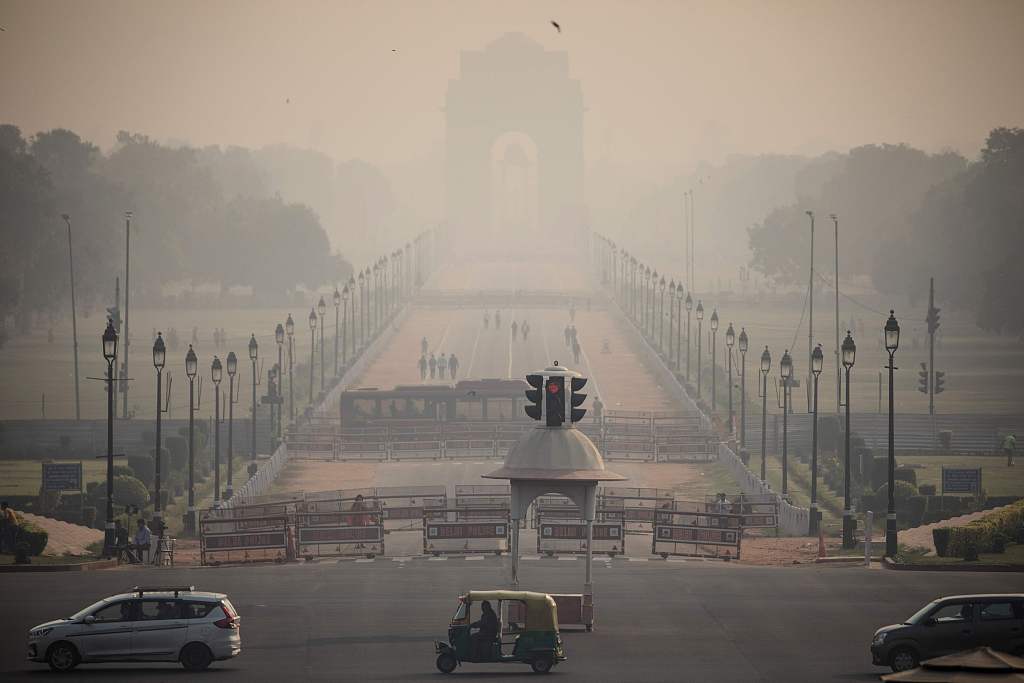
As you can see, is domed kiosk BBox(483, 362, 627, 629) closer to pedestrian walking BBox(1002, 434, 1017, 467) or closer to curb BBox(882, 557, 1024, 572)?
curb BBox(882, 557, 1024, 572)

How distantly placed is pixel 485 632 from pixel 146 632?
4808 mm

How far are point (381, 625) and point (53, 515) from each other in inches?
858

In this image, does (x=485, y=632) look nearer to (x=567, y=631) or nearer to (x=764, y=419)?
(x=567, y=631)

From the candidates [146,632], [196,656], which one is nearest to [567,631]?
[196,656]

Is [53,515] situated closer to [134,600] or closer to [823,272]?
[134,600]

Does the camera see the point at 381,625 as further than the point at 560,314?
No

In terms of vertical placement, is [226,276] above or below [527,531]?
above

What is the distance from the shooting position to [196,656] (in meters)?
29.4

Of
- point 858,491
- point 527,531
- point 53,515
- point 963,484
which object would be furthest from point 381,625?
point 858,491

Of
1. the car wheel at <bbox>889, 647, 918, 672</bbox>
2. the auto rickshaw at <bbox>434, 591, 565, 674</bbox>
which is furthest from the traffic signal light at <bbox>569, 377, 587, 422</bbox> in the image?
the car wheel at <bbox>889, 647, 918, 672</bbox>

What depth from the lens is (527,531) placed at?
52.1 m

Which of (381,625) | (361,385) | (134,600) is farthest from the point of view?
(361,385)

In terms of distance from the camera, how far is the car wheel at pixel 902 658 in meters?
28.6

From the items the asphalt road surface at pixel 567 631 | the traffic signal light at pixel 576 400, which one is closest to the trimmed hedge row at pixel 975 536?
the asphalt road surface at pixel 567 631
